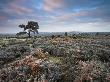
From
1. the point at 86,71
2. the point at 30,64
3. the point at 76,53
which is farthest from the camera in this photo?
the point at 76,53

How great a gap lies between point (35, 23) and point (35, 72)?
246 feet

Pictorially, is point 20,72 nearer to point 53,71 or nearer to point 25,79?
point 25,79

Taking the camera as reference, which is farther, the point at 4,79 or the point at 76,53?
the point at 76,53

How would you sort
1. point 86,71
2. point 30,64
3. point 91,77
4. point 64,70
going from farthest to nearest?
point 30,64 → point 64,70 → point 86,71 → point 91,77

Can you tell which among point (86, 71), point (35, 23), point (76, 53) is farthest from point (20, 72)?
point (35, 23)

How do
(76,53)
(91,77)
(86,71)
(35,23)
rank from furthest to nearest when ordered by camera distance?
(35,23) < (76,53) < (86,71) < (91,77)

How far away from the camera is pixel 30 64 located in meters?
13.5

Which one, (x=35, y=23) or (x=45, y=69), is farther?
(x=35, y=23)

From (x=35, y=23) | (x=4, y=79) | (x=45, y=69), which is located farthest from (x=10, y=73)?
(x=35, y=23)

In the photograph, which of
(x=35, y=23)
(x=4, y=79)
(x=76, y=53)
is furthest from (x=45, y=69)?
(x=35, y=23)

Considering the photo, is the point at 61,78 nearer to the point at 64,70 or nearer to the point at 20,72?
the point at 64,70

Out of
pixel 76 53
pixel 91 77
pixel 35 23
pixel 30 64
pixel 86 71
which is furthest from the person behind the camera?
pixel 35 23

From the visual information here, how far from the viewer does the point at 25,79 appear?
1153 cm

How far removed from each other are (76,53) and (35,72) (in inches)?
246
